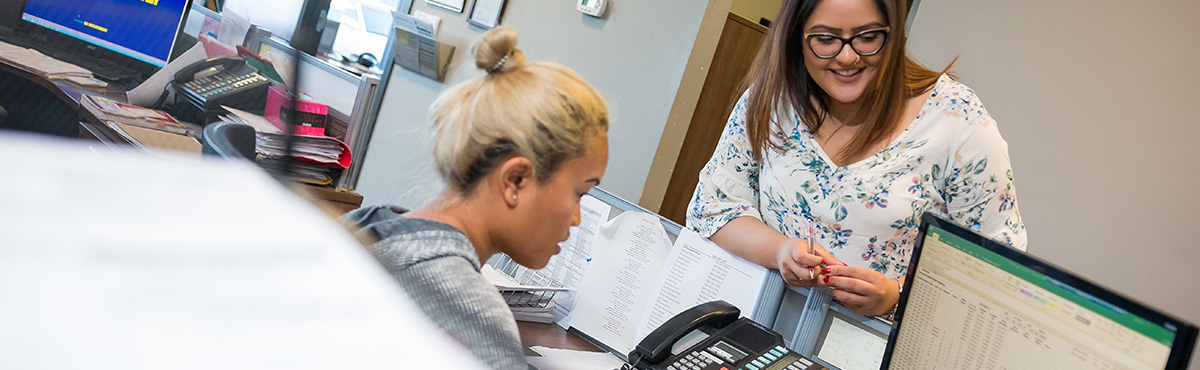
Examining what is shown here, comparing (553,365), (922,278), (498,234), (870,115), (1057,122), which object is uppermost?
(1057,122)

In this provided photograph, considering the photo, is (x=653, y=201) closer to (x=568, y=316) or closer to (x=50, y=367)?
(x=568, y=316)

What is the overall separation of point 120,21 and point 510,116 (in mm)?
365

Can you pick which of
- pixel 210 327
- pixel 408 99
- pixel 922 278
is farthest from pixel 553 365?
pixel 408 99

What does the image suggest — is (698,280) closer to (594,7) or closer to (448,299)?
(448,299)

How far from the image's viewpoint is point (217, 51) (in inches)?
24.9

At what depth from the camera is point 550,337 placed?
4.53 ft

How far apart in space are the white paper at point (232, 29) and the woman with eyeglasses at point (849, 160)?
83cm

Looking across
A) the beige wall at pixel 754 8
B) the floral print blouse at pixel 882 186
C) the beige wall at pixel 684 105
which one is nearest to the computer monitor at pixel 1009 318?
the floral print blouse at pixel 882 186

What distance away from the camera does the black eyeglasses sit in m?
1.25

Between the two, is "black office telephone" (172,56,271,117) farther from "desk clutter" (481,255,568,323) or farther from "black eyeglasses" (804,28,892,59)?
"black eyeglasses" (804,28,892,59)

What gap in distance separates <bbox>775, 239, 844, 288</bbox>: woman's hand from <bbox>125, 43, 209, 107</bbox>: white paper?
82 cm

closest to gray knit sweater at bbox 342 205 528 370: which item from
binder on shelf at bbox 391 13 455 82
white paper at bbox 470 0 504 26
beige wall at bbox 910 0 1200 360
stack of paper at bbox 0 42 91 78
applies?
stack of paper at bbox 0 42 91 78

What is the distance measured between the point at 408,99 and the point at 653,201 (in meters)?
1.37

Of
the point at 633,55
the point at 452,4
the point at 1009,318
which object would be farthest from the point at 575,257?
the point at 452,4
